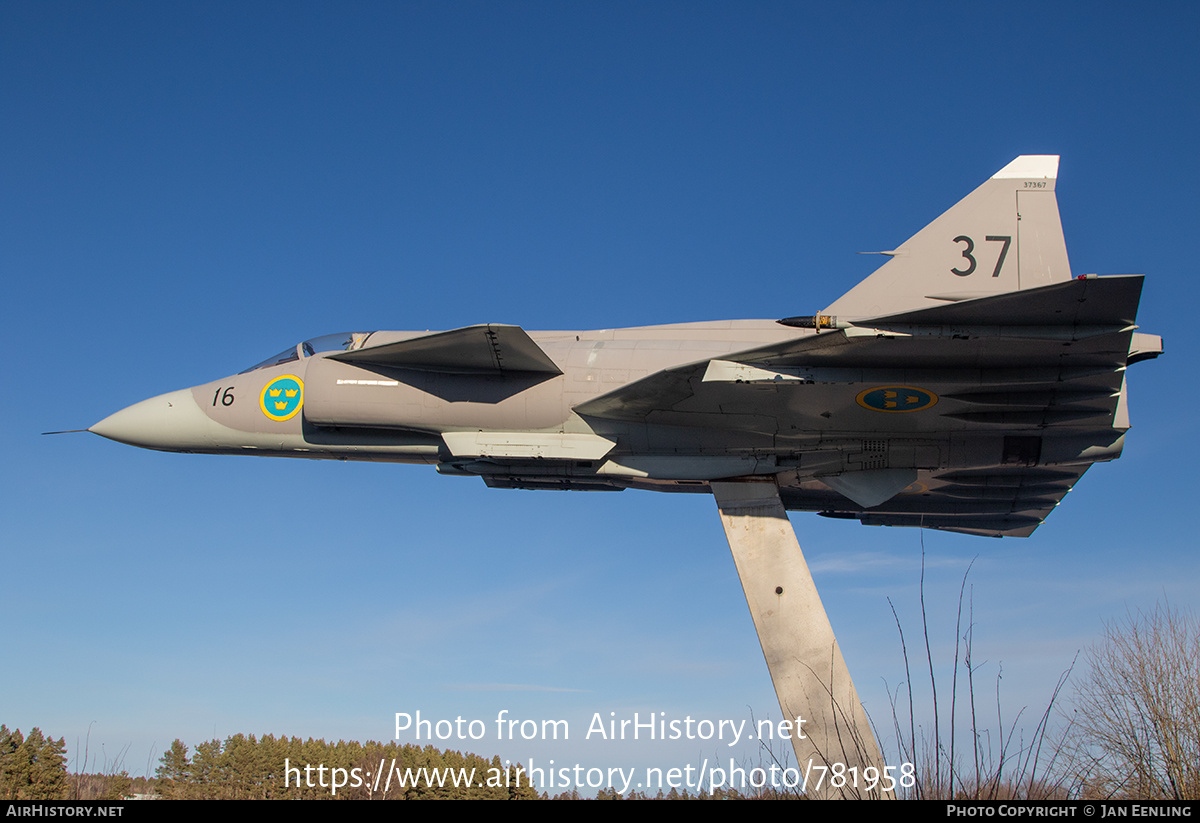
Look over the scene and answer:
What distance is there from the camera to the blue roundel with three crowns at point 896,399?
11.6 meters

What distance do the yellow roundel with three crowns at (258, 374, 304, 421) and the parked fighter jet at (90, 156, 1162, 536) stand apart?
0.07ft

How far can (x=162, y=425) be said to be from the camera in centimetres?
1430

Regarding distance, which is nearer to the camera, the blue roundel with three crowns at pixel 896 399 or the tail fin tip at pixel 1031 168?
the blue roundel with three crowns at pixel 896 399

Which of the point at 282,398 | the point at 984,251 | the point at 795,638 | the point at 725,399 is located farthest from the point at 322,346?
the point at 984,251

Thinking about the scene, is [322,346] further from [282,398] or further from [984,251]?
[984,251]

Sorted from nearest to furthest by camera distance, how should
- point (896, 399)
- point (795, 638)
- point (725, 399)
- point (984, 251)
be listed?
1. point (896, 399)
2. point (795, 638)
3. point (725, 399)
4. point (984, 251)

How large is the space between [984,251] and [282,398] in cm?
1089

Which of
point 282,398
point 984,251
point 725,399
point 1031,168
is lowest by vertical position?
point 725,399

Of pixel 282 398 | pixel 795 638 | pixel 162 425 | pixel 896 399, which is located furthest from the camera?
pixel 162 425

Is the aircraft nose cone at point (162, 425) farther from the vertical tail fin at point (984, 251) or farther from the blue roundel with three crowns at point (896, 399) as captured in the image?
the vertical tail fin at point (984, 251)

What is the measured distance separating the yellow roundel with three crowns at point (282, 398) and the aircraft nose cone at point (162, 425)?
44.6 inches

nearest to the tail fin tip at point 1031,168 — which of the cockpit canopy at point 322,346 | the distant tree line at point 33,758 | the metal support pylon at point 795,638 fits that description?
the metal support pylon at point 795,638

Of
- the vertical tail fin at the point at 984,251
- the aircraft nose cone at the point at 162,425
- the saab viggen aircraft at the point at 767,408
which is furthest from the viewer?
the aircraft nose cone at the point at 162,425
